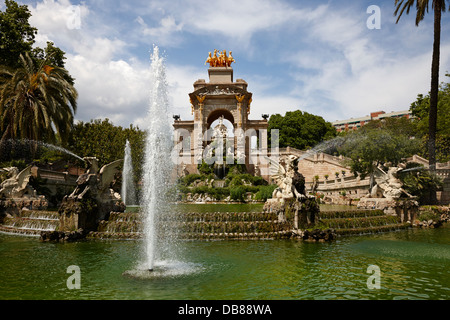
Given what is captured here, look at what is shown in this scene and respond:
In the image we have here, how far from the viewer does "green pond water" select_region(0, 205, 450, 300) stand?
248 inches

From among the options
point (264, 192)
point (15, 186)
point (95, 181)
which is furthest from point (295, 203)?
point (264, 192)

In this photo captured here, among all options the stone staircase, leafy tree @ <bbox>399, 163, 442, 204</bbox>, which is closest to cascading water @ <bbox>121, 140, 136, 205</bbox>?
the stone staircase

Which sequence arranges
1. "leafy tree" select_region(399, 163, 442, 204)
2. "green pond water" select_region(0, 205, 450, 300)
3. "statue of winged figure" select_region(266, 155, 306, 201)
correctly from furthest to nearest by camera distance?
"leafy tree" select_region(399, 163, 442, 204) → "statue of winged figure" select_region(266, 155, 306, 201) → "green pond water" select_region(0, 205, 450, 300)

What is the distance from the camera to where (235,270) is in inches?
312

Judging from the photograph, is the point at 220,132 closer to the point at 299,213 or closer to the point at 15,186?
the point at 15,186

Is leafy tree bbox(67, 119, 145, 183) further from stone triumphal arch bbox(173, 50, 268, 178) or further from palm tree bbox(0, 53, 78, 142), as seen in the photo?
stone triumphal arch bbox(173, 50, 268, 178)

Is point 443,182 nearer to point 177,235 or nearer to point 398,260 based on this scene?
point 398,260

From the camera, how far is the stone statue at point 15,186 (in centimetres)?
→ 1714

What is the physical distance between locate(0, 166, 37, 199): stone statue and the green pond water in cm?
623

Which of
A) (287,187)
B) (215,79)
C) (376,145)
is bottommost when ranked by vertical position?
(287,187)

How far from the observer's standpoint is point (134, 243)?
11.7 meters
